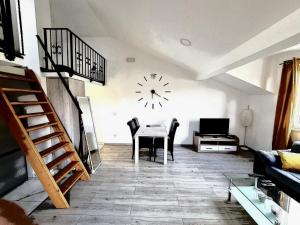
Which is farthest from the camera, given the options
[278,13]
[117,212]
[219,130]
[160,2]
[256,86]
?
[219,130]

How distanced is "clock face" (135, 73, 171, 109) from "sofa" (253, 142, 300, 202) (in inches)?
118

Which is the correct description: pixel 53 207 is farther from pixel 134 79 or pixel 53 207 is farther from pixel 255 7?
pixel 134 79

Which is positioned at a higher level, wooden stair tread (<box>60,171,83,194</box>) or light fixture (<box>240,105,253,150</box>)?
light fixture (<box>240,105,253,150</box>)

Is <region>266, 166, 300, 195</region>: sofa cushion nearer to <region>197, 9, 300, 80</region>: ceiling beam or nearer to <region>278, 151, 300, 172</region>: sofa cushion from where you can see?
<region>278, 151, 300, 172</region>: sofa cushion

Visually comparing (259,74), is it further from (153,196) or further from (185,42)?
(153,196)

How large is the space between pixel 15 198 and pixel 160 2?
3.44 meters

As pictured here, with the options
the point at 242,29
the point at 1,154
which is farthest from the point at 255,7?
the point at 1,154

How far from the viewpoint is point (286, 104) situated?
3822 mm

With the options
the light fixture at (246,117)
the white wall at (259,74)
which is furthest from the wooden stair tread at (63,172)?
the light fixture at (246,117)

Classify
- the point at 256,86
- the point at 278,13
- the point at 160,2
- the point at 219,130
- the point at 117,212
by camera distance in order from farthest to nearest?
the point at 219,130
the point at 256,86
the point at 117,212
the point at 160,2
the point at 278,13

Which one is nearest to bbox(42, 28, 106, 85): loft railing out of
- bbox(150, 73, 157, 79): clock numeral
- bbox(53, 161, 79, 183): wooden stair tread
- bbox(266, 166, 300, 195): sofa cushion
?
bbox(150, 73, 157, 79): clock numeral

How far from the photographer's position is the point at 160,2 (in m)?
2.32

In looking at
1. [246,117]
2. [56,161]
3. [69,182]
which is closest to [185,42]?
[56,161]

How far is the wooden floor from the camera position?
2.35m
